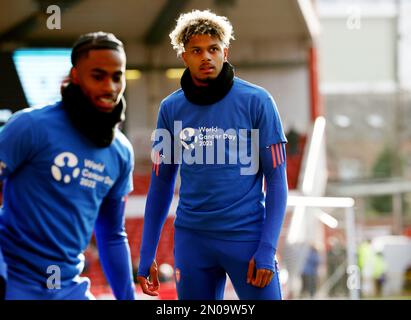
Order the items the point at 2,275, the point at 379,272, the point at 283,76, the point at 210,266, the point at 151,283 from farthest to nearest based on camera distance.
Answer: the point at 379,272
the point at 283,76
the point at 151,283
the point at 210,266
the point at 2,275

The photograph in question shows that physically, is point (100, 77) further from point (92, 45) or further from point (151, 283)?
point (151, 283)

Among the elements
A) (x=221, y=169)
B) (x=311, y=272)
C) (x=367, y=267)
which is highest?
(x=221, y=169)

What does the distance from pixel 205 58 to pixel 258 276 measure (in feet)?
1.83

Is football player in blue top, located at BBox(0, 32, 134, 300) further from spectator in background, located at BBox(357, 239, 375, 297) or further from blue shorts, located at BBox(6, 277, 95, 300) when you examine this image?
spectator in background, located at BBox(357, 239, 375, 297)

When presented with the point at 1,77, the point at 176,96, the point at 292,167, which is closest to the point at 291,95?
the point at 292,167

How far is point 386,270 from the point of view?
8914 mm

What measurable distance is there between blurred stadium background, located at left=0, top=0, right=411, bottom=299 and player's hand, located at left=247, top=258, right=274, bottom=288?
2.19ft

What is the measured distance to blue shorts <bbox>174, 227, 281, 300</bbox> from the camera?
2.30 meters

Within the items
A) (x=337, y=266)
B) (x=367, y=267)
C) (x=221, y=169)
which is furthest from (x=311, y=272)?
(x=221, y=169)

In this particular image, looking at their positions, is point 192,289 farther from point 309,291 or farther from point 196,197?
point 309,291

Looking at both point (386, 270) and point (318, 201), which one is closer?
point (318, 201)

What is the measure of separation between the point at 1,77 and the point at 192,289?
4.58ft

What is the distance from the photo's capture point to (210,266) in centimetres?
235

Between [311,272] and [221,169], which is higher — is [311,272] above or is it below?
Answer: below
